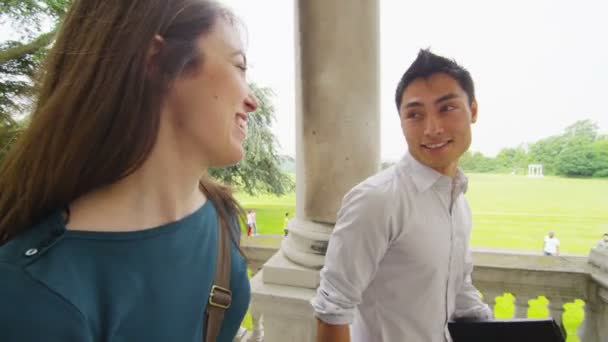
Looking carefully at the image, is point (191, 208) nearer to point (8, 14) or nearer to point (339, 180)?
point (339, 180)

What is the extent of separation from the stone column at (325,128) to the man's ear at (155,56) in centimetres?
201

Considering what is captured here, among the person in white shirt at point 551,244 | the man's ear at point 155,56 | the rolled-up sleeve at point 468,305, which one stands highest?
the man's ear at point 155,56

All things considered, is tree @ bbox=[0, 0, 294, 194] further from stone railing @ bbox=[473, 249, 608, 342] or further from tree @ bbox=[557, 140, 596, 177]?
tree @ bbox=[557, 140, 596, 177]

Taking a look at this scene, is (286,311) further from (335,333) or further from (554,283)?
(554,283)

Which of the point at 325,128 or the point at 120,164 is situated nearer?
the point at 120,164

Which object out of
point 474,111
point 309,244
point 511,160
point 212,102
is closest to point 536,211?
point 511,160

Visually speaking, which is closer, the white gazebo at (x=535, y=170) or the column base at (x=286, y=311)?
the column base at (x=286, y=311)

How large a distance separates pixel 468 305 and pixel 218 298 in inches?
59.5

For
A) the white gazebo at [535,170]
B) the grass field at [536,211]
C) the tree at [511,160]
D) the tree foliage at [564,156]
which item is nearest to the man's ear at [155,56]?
the grass field at [536,211]

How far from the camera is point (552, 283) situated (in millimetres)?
3283

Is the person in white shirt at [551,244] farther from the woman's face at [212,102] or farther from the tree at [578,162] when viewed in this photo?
the woman's face at [212,102]

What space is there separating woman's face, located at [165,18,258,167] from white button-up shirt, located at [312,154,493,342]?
869 mm

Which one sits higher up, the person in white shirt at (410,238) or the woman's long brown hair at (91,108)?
the woman's long brown hair at (91,108)

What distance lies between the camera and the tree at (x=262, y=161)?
1023cm
